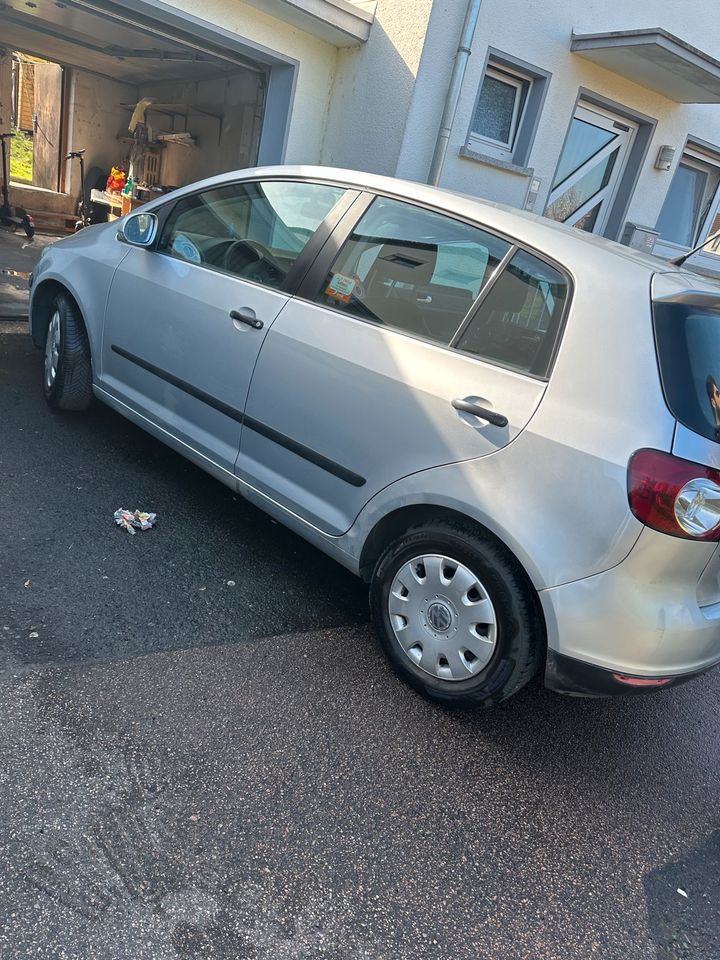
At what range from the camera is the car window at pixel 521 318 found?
2.27 metres

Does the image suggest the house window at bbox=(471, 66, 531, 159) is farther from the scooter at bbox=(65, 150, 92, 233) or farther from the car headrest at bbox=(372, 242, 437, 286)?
the scooter at bbox=(65, 150, 92, 233)

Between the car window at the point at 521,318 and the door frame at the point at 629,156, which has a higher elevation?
the door frame at the point at 629,156

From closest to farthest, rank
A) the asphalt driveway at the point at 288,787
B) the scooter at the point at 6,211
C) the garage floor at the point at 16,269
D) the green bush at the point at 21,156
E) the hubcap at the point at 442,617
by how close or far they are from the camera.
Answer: the asphalt driveway at the point at 288,787
the hubcap at the point at 442,617
the garage floor at the point at 16,269
the scooter at the point at 6,211
the green bush at the point at 21,156

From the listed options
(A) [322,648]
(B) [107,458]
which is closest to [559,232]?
(A) [322,648]

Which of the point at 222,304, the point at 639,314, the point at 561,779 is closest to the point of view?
the point at 639,314

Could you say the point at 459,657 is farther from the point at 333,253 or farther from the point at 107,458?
the point at 107,458

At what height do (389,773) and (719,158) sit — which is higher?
(719,158)

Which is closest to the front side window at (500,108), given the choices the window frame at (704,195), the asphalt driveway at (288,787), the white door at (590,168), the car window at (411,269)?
the white door at (590,168)

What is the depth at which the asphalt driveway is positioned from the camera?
1.72 meters

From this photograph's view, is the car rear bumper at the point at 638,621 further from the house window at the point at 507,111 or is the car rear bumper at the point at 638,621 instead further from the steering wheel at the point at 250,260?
the house window at the point at 507,111

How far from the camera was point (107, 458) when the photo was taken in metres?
3.89

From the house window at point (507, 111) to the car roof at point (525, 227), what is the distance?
14.0 ft

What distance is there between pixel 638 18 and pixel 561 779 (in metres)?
7.54

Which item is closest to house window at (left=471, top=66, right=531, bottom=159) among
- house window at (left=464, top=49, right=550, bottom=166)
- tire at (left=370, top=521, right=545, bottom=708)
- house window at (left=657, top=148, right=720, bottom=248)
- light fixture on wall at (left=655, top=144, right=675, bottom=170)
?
house window at (left=464, top=49, right=550, bottom=166)
